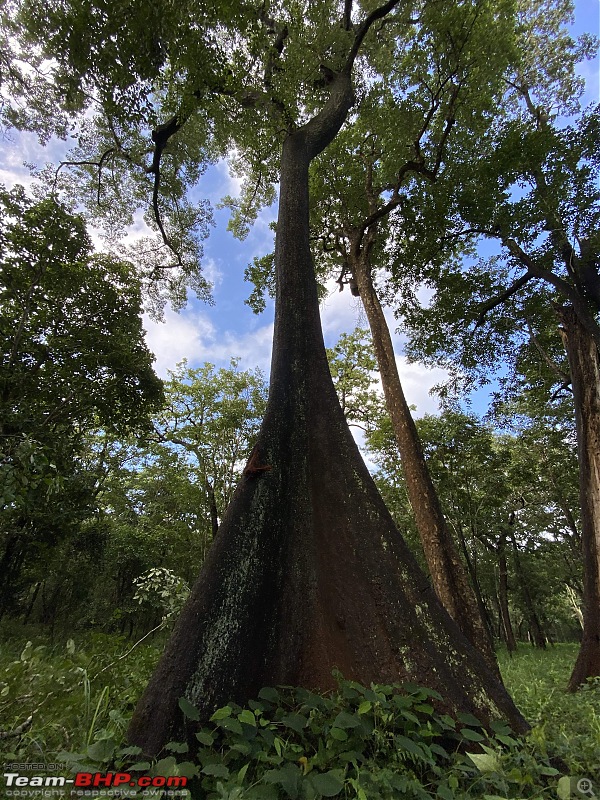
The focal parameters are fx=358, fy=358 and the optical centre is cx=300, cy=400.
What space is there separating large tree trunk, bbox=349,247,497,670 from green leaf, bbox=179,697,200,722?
3.25 meters

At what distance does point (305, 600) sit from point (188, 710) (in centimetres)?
88

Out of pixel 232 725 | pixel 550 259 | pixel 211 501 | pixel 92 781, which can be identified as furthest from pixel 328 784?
pixel 211 501

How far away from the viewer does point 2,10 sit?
5312mm

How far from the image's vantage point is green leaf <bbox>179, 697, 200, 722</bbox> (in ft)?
5.13

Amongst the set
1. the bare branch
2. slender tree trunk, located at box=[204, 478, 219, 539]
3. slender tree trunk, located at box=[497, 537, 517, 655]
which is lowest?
slender tree trunk, located at box=[497, 537, 517, 655]

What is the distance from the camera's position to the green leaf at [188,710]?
1.56 m

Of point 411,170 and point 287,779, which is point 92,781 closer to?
point 287,779

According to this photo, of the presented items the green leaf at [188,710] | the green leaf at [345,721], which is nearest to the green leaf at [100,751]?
the green leaf at [188,710]

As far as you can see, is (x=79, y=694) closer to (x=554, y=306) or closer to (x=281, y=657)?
(x=281, y=657)

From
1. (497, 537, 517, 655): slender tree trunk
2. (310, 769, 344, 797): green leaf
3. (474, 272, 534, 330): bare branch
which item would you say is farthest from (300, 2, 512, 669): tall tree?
(497, 537, 517, 655): slender tree trunk

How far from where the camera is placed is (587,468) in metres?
5.16

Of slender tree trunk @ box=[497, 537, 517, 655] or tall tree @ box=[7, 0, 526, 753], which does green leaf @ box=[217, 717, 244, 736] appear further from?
slender tree trunk @ box=[497, 537, 517, 655]

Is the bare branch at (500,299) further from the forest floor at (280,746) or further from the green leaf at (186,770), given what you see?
the green leaf at (186,770)

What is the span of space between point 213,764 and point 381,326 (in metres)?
5.80
